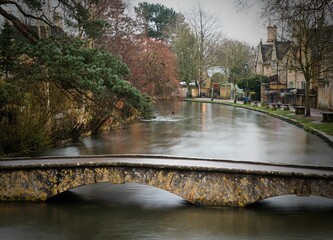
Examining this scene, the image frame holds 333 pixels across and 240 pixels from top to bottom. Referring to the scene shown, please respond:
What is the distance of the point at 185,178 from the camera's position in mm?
12680

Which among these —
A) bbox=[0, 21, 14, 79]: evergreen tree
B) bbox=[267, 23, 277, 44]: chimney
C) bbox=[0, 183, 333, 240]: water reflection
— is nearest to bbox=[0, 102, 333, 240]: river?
bbox=[0, 183, 333, 240]: water reflection

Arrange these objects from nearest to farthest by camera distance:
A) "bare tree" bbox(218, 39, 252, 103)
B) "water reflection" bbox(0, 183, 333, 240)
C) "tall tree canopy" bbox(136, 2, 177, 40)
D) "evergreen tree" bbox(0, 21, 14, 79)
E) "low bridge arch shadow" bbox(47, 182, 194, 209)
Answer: "water reflection" bbox(0, 183, 333, 240) < "evergreen tree" bbox(0, 21, 14, 79) < "low bridge arch shadow" bbox(47, 182, 194, 209) < "bare tree" bbox(218, 39, 252, 103) < "tall tree canopy" bbox(136, 2, 177, 40)

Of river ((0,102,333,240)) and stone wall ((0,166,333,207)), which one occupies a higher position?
stone wall ((0,166,333,207))

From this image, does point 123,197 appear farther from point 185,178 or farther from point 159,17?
point 159,17

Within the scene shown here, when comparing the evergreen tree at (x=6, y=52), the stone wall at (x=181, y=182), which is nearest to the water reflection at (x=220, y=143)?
the stone wall at (x=181, y=182)

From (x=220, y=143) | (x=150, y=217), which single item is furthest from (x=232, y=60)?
(x=150, y=217)

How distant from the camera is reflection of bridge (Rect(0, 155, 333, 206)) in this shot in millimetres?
12070

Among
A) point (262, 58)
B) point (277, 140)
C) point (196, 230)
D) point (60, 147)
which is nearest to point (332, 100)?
point (277, 140)

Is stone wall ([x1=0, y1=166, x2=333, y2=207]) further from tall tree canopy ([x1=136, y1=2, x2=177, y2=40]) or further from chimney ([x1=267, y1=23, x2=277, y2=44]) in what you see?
tall tree canopy ([x1=136, y1=2, x2=177, y2=40])

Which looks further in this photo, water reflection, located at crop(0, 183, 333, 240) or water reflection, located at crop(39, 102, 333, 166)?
water reflection, located at crop(39, 102, 333, 166)

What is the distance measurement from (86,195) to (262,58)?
7923 cm

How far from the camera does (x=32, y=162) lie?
544 inches

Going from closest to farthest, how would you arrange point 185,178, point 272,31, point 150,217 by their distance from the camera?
point 185,178, point 150,217, point 272,31

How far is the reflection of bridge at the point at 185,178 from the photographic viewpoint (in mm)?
12070
